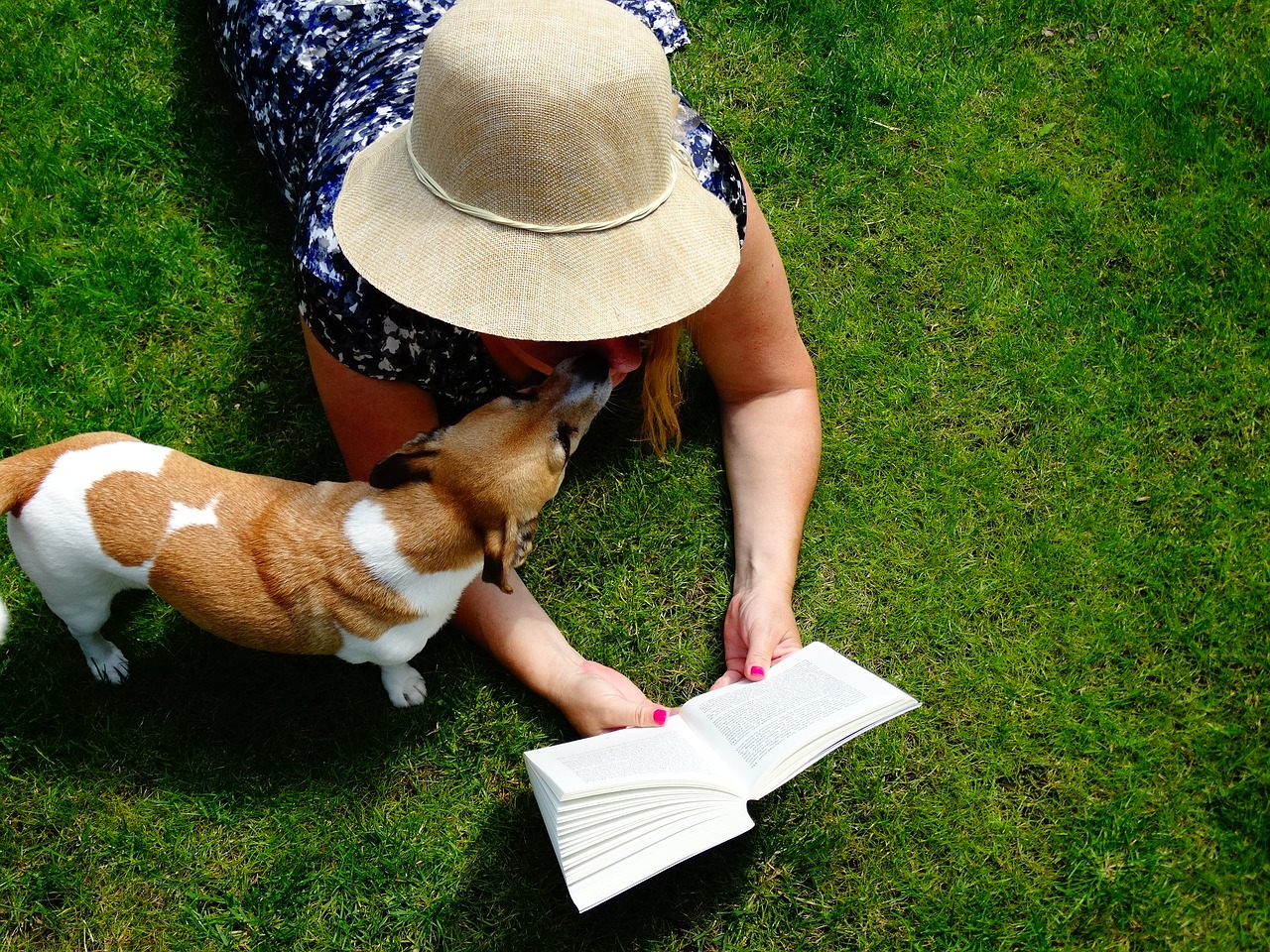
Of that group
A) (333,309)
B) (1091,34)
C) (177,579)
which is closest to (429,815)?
(177,579)

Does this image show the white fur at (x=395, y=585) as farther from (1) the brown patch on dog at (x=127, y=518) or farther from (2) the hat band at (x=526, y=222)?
(2) the hat band at (x=526, y=222)

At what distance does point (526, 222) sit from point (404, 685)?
6.61ft

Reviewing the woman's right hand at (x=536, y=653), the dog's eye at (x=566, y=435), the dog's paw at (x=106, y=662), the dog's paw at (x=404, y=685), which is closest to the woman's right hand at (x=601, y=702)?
the woman's right hand at (x=536, y=653)

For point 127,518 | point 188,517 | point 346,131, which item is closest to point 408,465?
point 188,517

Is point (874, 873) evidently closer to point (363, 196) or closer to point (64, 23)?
point (363, 196)

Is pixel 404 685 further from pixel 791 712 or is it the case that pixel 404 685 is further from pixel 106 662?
pixel 791 712

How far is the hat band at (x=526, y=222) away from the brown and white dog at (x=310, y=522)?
73 cm

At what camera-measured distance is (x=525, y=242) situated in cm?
209

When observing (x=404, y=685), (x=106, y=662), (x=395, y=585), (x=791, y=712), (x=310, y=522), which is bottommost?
(x=404, y=685)

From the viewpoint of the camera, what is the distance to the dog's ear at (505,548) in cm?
273

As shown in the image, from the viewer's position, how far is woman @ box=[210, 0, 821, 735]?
1.99 m

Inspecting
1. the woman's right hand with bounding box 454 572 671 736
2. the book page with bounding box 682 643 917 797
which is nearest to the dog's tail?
the woman's right hand with bounding box 454 572 671 736

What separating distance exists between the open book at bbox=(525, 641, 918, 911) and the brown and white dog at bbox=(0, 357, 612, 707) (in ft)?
2.00

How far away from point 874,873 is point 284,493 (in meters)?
2.44
